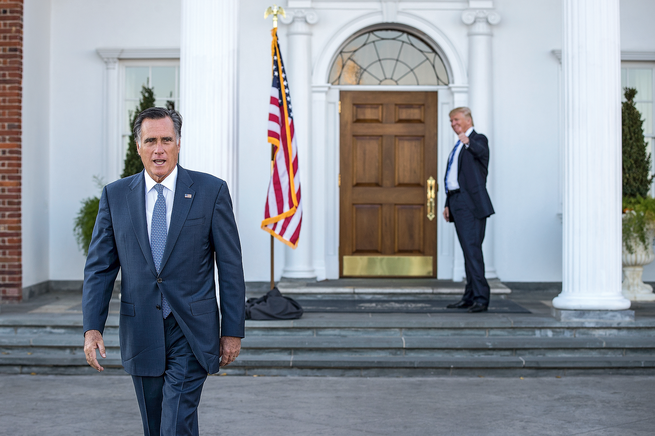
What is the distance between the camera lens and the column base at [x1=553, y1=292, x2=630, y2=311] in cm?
703

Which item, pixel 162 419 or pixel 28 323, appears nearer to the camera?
pixel 162 419

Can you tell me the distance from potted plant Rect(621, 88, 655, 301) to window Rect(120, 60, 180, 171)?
5.84 m

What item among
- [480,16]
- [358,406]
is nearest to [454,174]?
[480,16]

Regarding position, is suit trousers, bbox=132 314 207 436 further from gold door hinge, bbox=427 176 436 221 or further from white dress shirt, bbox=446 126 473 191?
gold door hinge, bbox=427 176 436 221

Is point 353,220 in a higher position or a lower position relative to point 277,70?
lower

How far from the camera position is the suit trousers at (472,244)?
7.43 metres

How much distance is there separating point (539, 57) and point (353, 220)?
322 cm

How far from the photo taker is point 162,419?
119 inches

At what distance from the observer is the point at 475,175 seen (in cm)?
750

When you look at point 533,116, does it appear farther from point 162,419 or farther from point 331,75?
point 162,419

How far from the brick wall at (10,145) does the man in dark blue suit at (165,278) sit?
6.25 meters

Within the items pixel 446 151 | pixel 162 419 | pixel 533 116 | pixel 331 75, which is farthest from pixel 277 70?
pixel 162 419

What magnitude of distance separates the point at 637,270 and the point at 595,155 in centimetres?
254

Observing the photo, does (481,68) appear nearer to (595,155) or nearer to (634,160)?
(634,160)
